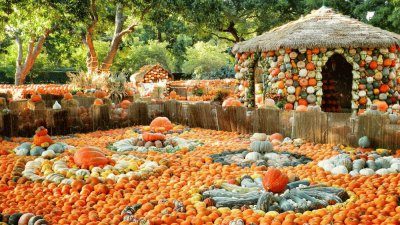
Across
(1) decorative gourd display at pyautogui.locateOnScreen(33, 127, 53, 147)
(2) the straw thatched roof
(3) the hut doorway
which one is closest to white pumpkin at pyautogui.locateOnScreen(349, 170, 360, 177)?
(1) decorative gourd display at pyautogui.locateOnScreen(33, 127, 53, 147)

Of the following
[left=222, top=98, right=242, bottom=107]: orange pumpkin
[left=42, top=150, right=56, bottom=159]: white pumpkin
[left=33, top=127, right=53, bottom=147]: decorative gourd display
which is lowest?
[left=42, top=150, right=56, bottom=159]: white pumpkin

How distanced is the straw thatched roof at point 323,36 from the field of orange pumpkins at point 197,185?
5.56 m

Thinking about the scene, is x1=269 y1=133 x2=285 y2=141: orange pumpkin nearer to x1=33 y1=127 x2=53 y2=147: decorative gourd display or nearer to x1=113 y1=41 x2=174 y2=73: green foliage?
x1=33 y1=127 x2=53 y2=147: decorative gourd display

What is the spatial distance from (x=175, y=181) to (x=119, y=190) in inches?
29.6

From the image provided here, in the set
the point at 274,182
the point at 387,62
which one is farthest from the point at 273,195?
the point at 387,62

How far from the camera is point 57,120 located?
11.6m

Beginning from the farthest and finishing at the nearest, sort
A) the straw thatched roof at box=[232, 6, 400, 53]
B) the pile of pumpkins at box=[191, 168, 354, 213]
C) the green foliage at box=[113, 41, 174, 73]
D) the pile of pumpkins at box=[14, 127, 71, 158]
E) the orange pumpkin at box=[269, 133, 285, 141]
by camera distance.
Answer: the green foliage at box=[113, 41, 174, 73] → the straw thatched roof at box=[232, 6, 400, 53] → the orange pumpkin at box=[269, 133, 285, 141] → the pile of pumpkins at box=[14, 127, 71, 158] → the pile of pumpkins at box=[191, 168, 354, 213]

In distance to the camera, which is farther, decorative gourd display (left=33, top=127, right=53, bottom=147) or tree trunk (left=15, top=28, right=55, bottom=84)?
tree trunk (left=15, top=28, right=55, bottom=84)

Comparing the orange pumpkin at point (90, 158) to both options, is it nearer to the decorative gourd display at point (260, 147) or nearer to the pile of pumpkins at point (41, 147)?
the pile of pumpkins at point (41, 147)

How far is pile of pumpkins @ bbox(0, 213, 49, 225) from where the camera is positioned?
4.73 meters

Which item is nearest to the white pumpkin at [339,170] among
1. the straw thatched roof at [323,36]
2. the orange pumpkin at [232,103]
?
the orange pumpkin at [232,103]

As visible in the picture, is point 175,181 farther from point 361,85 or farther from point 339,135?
point 361,85

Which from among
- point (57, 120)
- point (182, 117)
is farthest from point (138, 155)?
point (182, 117)

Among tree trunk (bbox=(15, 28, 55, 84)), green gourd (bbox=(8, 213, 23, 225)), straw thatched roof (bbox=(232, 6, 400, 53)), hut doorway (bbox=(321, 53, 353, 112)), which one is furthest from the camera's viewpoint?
tree trunk (bbox=(15, 28, 55, 84))
